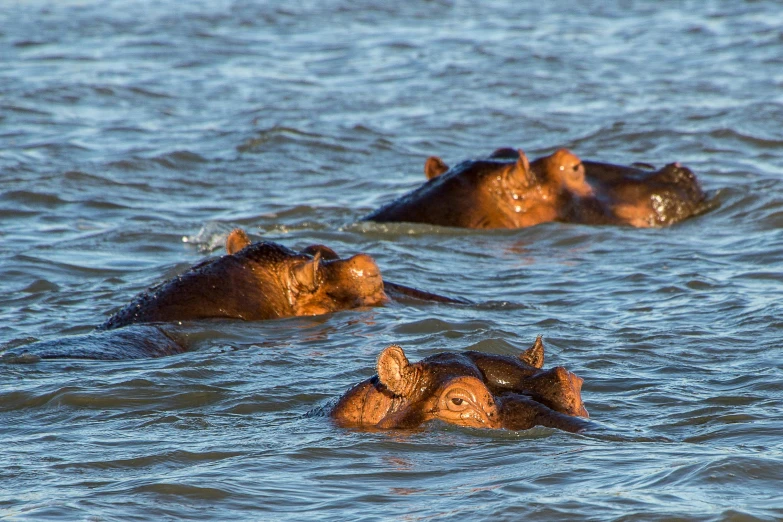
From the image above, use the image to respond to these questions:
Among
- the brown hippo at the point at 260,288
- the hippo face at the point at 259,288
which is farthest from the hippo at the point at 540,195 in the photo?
the hippo face at the point at 259,288

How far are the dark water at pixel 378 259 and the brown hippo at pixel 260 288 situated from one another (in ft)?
0.54

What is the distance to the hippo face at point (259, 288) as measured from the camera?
8125mm

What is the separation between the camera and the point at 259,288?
8.38 metres

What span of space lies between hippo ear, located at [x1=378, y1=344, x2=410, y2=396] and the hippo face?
Result: 262 centimetres

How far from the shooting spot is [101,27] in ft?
84.5

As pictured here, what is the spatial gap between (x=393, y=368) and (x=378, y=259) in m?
5.14

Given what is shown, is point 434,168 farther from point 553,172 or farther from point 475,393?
point 475,393

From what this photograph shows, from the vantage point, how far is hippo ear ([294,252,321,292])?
27.8 ft

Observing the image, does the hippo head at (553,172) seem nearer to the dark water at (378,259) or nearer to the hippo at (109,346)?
the dark water at (378,259)

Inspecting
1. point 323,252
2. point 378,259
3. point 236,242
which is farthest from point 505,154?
point 236,242

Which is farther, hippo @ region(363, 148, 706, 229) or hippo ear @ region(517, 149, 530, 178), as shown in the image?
hippo @ region(363, 148, 706, 229)

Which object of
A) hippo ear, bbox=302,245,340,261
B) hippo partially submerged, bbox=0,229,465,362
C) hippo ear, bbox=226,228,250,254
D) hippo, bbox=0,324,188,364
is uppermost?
hippo ear, bbox=226,228,250,254

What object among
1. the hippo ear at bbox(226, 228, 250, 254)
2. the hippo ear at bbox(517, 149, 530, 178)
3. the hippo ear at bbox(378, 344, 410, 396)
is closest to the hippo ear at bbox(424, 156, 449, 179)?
the hippo ear at bbox(517, 149, 530, 178)

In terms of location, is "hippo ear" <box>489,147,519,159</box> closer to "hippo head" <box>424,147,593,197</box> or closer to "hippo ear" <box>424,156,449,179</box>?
"hippo head" <box>424,147,593,197</box>
